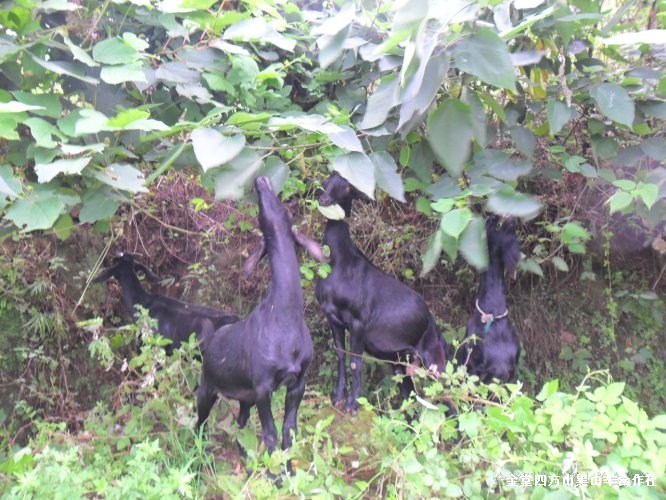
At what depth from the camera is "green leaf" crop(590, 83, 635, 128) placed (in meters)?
2.04

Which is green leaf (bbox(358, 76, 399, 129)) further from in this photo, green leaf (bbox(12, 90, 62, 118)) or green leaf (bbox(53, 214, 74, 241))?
green leaf (bbox(53, 214, 74, 241))

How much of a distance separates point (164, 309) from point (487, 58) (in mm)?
2255

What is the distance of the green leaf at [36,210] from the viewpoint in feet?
5.53

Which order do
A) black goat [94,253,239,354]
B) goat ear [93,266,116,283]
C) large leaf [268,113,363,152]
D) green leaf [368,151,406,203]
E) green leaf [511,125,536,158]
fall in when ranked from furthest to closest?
goat ear [93,266,116,283] → black goat [94,253,239,354] → green leaf [511,125,536,158] → green leaf [368,151,406,203] → large leaf [268,113,363,152]

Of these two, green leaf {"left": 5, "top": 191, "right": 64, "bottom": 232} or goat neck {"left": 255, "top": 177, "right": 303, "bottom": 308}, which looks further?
goat neck {"left": 255, "top": 177, "right": 303, "bottom": 308}

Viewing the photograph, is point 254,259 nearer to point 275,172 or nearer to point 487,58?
point 275,172

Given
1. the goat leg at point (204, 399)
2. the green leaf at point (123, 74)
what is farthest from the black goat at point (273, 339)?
the green leaf at point (123, 74)

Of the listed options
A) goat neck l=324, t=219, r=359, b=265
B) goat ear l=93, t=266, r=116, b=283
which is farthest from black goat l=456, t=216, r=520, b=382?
goat ear l=93, t=266, r=116, b=283

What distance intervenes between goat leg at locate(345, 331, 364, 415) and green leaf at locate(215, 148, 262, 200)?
1.02 m

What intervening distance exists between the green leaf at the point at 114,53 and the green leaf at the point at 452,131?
1.08 metres

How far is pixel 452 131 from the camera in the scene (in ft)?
6.33

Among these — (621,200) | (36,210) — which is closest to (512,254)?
(621,200)

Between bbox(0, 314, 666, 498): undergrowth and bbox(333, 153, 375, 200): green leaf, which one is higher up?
bbox(333, 153, 375, 200): green leaf

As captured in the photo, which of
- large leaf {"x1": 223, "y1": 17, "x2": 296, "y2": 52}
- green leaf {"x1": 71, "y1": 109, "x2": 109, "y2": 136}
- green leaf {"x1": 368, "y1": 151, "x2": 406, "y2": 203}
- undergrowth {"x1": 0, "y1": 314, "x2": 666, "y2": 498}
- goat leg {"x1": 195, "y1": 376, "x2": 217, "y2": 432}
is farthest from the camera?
goat leg {"x1": 195, "y1": 376, "x2": 217, "y2": 432}
